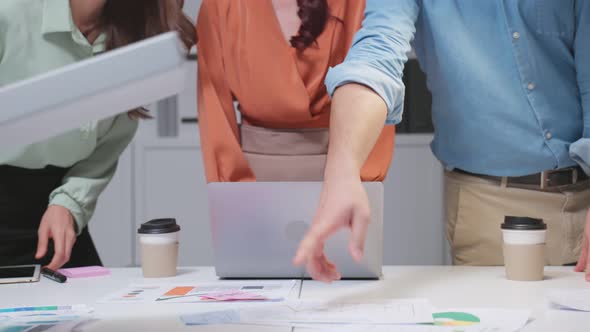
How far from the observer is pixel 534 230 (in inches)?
47.2

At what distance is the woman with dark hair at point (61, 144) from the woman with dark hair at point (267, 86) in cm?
13

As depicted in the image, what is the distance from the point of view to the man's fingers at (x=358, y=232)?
0.87m

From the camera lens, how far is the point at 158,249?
1.31 metres

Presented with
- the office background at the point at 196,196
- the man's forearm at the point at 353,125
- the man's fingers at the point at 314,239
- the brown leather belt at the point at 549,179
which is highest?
the man's forearm at the point at 353,125

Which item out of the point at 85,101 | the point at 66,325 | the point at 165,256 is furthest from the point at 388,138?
the point at 85,101

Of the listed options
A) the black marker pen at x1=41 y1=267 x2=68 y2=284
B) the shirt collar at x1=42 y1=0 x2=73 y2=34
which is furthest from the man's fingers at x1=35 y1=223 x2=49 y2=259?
the shirt collar at x1=42 y1=0 x2=73 y2=34

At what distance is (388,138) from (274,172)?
28 centimetres

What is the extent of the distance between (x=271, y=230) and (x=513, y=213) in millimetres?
570

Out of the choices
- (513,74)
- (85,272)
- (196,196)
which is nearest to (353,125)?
(513,74)

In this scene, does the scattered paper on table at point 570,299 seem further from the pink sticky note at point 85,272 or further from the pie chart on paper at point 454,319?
the pink sticky note at point 85,272

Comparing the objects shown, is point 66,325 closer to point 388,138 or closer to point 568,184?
point 388,138

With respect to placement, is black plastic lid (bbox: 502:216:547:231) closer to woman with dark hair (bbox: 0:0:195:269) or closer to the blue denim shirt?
the blue denim shirt

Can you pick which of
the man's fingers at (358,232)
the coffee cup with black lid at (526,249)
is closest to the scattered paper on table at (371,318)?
the man's fingers at (358,232)

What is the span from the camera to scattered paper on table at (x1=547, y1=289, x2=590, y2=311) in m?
0.99
